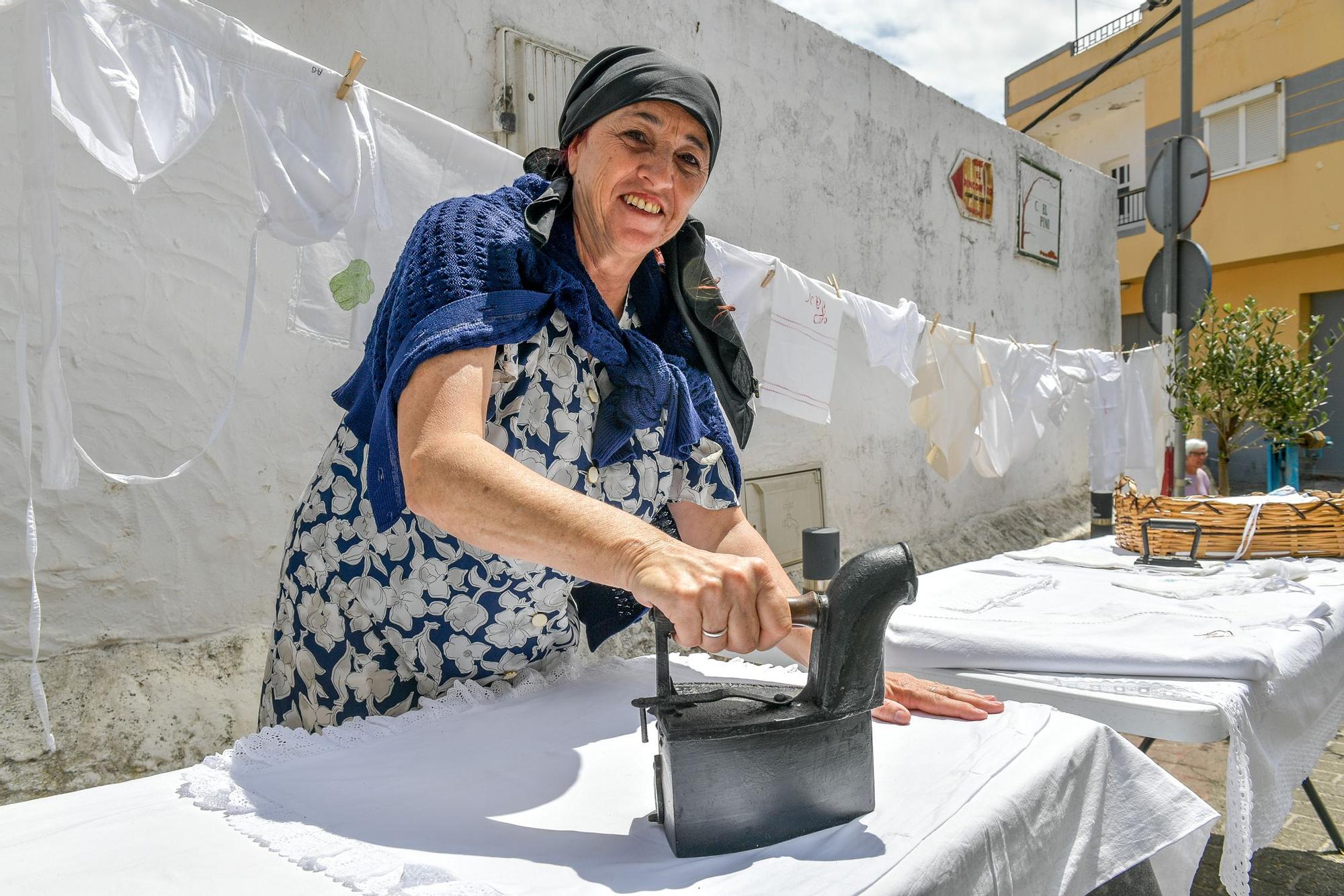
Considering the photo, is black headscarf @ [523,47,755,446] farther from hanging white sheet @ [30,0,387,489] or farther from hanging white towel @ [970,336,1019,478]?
hanging white towel @ [970,336,1019,478]

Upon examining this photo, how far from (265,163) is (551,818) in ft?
5.57

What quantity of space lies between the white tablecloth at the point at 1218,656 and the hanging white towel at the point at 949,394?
2.13 metres

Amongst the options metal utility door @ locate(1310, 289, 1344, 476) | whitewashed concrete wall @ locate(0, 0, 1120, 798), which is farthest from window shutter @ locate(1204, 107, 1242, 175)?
whitewashed concrete wall @ locate(0, 0, 1120, 798)

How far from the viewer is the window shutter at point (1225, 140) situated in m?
13.6

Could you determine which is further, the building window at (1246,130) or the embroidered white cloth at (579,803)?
the building window at (1246,130)

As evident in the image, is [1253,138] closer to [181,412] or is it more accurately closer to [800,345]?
[800,345]

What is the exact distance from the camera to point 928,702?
1309mm

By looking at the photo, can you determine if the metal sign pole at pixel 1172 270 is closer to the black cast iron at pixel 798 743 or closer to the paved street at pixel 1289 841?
the paved street at pixel 1289 841

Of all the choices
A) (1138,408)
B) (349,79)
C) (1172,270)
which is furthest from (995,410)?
(349,79)

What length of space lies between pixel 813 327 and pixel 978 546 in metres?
4.05

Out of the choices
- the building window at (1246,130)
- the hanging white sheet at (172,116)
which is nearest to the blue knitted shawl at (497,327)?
the hanging white sheet at (172,116)

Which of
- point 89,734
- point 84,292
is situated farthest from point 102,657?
point 84,292

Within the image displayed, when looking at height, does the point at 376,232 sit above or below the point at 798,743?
above

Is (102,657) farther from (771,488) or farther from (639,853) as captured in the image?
(771,488)
